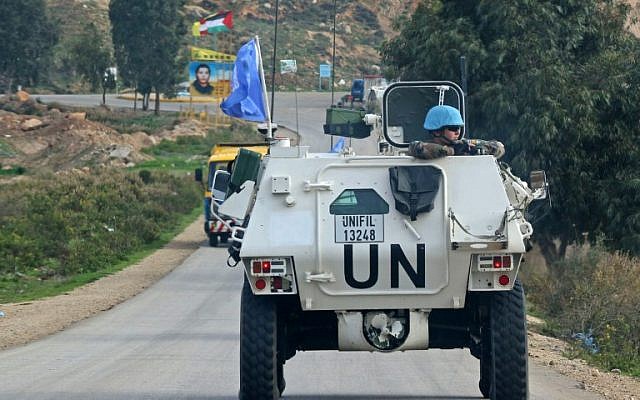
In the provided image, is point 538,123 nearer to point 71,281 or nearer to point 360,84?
point 71,281

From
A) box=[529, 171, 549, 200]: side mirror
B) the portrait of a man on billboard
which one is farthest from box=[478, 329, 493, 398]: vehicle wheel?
the portrait of a man on billboard

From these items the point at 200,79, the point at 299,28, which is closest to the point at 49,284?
the point at 200,79

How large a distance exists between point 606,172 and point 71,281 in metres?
11.3

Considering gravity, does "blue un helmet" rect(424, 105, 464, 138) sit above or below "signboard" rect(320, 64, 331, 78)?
below

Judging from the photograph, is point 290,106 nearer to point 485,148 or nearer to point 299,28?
point 299,28

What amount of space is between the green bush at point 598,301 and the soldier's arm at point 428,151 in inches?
209

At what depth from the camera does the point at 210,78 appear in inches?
2921

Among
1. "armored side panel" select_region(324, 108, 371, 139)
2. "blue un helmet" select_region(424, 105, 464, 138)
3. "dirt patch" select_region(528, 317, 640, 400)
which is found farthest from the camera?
"dirt patch" select_region(528, 317, 640, 400)

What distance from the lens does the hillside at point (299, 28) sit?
95.2m

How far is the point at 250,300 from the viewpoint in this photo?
8977 millimetres

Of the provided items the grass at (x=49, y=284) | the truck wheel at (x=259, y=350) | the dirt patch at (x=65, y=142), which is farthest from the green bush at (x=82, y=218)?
the truck wheel at (x=259, y=350)

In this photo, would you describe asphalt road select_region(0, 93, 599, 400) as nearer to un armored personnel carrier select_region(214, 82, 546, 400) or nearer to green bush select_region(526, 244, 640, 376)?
un armored personnel carrier select_region(214, 82, 546, 400)

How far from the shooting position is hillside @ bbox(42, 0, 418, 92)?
313 ft

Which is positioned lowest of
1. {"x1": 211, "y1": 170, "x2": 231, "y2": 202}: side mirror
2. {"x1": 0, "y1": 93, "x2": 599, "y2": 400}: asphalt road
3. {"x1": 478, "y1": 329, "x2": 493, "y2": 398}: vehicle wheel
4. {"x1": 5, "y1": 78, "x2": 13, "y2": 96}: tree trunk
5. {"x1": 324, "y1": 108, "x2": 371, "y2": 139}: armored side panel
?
{"x1": 0, "y1": 93, "x2": 599, "y2": 400}: asphalt road
